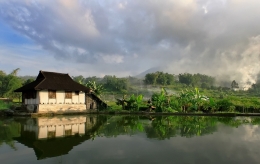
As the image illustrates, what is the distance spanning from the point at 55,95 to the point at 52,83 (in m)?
1.44

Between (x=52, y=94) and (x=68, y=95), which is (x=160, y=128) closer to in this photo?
(x=52, y=94)

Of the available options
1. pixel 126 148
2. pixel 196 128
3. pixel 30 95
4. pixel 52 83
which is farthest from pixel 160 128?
pixel 30 95

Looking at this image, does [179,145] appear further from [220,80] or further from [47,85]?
[220,80]

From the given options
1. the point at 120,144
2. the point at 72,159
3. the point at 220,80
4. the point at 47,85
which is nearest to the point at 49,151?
the point at 72,159

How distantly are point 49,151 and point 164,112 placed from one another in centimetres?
1981

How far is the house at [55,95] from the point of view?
26.1m

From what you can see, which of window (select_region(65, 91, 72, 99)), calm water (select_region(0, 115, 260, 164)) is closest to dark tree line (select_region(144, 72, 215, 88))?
window (select_region(65, 91, 72, 99))

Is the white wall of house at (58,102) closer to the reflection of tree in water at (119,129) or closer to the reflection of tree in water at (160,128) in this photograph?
the reflection of tree in water at (160,128)

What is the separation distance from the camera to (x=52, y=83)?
2734 cm

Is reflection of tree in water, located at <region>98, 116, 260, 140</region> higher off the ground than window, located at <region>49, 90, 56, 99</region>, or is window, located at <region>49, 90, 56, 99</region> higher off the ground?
window, located at <region>49, 90, 56, 99</region>

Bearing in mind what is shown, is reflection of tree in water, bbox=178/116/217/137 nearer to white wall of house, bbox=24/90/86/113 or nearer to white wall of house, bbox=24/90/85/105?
white wall of house, bbox=24/90/86/113

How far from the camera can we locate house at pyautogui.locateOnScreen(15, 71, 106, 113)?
26094 millimetres

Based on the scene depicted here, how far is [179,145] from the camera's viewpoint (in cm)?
1048

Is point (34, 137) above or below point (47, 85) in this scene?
below
